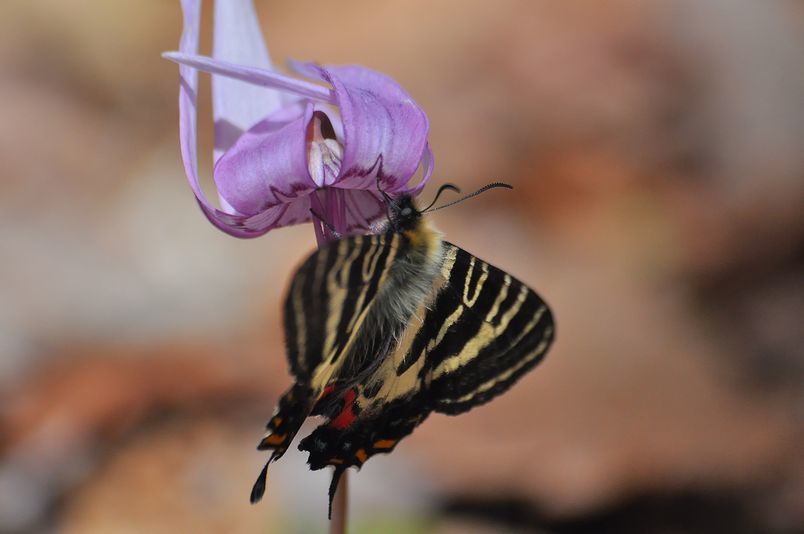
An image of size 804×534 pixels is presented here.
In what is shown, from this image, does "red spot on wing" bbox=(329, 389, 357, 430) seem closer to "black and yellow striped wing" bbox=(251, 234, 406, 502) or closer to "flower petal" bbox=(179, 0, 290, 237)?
"black and yellow striped wing" bbox=(251, 234, 406, 502)

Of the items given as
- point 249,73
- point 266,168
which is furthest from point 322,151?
point 249,73

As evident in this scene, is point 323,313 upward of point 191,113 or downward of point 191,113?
downward

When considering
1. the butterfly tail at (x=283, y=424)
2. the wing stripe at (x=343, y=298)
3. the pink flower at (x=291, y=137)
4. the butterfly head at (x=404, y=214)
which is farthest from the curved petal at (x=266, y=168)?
the butterfly tail at (x=283, y=424)

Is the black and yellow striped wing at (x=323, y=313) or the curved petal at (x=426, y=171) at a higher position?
the curved petal at (x=426, y=171)

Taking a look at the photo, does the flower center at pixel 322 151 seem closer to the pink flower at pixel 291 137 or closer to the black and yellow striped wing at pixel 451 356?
the pink flower at pixel 291 137

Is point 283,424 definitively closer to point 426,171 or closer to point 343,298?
point 343,298

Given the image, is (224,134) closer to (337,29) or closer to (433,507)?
(433,507)

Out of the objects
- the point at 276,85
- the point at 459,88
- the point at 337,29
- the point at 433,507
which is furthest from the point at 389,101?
the point at 337,29
